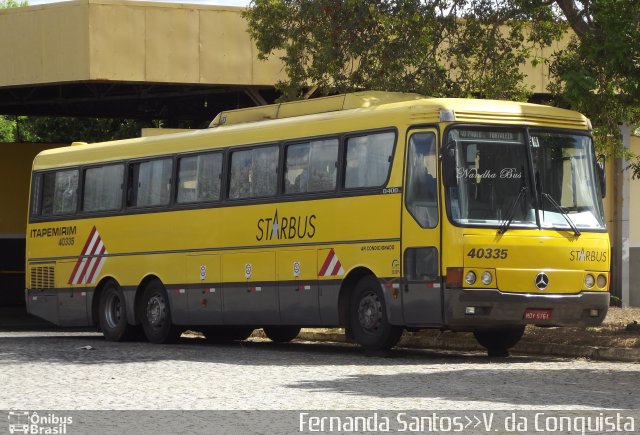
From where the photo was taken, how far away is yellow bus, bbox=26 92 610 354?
18.1 metres

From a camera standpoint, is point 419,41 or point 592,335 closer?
point 592,335

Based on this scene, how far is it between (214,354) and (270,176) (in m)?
2.76

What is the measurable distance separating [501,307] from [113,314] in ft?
28.7

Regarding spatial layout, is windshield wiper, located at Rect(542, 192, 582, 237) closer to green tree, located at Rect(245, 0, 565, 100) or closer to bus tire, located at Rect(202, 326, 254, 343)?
green tree, located at Rect(245, 0, 565, 100)

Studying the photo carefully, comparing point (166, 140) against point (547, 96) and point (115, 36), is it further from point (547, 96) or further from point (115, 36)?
point (547, 96)

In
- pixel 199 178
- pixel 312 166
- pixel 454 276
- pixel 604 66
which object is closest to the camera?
pixel 454 276

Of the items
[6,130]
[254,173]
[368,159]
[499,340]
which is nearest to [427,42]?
[254,173]

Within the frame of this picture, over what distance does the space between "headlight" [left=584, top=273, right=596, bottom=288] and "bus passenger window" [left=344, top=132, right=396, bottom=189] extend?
2935mm

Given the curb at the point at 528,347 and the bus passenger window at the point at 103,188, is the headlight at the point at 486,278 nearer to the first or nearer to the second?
the curb at the point at 528,347

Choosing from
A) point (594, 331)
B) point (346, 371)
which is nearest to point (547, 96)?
point (594, 331)

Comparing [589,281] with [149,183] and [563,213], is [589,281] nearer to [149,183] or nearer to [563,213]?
[563,213]

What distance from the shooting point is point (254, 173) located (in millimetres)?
21375

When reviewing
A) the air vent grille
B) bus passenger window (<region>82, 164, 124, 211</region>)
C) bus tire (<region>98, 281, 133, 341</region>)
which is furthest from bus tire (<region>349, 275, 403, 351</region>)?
the air vent grille

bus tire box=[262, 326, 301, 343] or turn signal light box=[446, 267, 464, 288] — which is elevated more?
turn signal light box=[446, 267, 464, 288]
